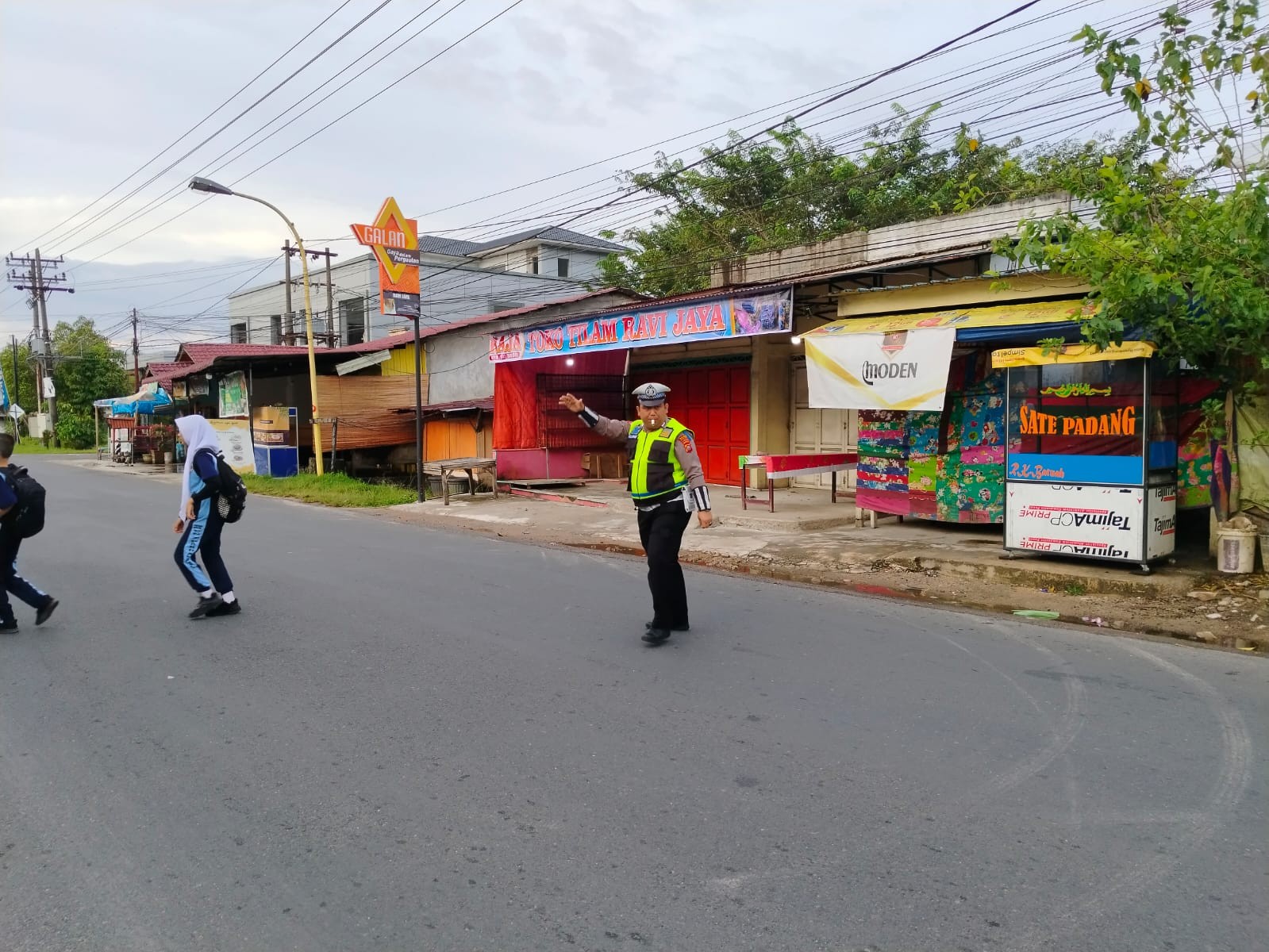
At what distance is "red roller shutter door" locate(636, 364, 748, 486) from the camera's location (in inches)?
643

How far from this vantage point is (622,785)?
12.6 ft

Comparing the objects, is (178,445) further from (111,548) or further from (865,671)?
(865,671)

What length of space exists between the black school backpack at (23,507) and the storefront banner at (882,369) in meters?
7.90

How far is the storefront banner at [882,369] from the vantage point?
965cm

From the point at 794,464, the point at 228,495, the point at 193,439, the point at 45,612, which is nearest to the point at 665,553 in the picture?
the point at 228,495

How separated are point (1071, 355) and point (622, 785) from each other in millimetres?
6377

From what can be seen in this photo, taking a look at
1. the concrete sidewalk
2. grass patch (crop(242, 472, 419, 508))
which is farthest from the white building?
the concrete sidewalk

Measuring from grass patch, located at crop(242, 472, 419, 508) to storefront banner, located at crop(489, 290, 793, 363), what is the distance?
345 centimetres

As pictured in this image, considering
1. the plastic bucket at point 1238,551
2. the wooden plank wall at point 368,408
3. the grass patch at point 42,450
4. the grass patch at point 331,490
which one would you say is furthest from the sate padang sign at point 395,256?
the grass patch at point 42,450

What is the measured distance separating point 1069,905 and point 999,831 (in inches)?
19.9

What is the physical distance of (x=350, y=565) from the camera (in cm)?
944

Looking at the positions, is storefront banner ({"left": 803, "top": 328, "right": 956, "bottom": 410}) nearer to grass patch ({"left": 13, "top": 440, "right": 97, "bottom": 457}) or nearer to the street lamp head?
the street lamp head

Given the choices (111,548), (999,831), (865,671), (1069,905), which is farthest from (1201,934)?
(111,548)

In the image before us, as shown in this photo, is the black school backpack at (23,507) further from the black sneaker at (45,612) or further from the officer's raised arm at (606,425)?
the officer's raised arm at (606,425)
